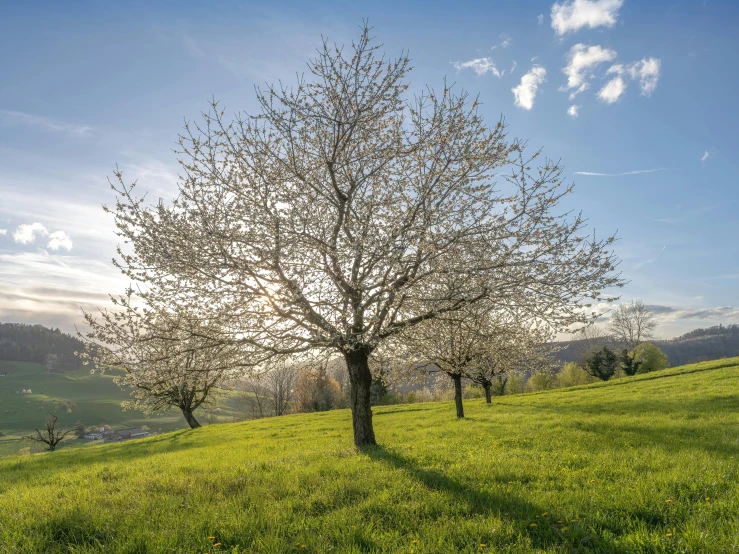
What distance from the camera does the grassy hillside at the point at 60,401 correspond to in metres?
125

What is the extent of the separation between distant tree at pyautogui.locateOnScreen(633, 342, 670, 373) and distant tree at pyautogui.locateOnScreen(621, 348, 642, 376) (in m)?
0.31

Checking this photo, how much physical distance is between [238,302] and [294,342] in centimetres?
212

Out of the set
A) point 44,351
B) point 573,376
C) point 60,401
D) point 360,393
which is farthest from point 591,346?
point 44,351

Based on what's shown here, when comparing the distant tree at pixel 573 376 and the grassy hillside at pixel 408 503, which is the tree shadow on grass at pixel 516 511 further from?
the distant tree at pixel 573 376

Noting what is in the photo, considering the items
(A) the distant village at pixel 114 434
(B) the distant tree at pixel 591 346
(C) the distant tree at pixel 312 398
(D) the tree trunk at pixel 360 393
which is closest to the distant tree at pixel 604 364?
(B) the distant tree at pixel 591 346

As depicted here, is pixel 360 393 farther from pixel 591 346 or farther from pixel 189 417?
pixel 591 346

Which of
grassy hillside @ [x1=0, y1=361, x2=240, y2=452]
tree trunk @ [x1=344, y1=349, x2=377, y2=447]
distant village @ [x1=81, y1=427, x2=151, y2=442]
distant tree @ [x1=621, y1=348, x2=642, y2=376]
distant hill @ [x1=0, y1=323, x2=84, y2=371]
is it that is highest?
distant hill @ [x1=0, y1=323, x2=84, y2=371]

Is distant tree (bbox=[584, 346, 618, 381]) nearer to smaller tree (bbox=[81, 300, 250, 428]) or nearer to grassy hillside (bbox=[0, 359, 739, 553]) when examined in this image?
grassy hillside (bbox=[0, 359, 739, 553])

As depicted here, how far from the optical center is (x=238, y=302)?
11281 millimetres

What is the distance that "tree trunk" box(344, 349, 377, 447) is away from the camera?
13422 millimetres

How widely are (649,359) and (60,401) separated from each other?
172957 mm

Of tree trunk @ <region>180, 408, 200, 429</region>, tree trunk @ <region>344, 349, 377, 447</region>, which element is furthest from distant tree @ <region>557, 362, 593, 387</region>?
tree trunk @ <region>344, 349, 377, 447</region>

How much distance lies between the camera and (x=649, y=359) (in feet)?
217

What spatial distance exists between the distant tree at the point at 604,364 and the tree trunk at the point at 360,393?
6357cm
